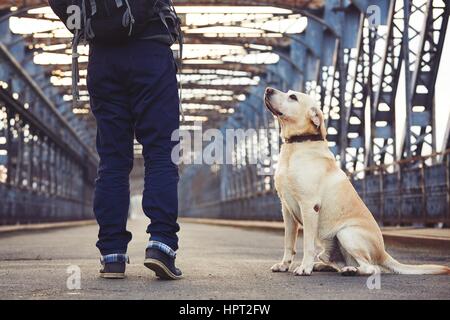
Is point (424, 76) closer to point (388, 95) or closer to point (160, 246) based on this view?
point (388, 95)

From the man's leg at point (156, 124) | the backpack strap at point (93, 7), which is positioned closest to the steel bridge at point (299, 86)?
the man's leg at point (156, 124)

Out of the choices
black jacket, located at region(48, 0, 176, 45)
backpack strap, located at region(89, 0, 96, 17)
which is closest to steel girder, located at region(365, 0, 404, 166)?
black jacket, located at region(48, 0, 176, 45)

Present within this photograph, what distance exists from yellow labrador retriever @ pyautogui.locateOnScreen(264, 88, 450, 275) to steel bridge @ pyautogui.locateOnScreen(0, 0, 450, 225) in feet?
22.5

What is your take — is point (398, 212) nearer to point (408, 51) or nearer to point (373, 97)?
point (408, 51)

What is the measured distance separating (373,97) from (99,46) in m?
16.1

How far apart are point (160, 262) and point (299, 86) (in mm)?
26642

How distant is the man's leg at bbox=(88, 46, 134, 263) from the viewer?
4.52 m

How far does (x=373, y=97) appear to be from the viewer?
1998cm

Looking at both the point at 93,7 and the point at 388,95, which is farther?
the point at 388,95

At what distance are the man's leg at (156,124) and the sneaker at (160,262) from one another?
7 centimetres

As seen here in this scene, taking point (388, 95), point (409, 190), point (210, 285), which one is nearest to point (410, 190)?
point (409, 190)

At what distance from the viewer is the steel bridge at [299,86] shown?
50.1ft

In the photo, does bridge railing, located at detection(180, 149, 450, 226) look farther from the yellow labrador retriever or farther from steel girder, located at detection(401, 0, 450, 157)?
the yellow labrador retriever

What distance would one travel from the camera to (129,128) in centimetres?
464
